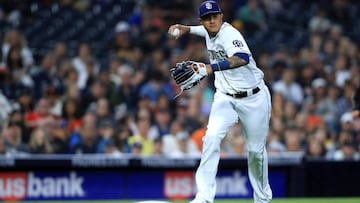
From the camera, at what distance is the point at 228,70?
8719 millimetres

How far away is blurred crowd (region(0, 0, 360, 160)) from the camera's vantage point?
43.1 ft

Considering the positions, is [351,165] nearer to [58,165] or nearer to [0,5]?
[58,165]

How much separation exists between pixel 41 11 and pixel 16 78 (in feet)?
9.54

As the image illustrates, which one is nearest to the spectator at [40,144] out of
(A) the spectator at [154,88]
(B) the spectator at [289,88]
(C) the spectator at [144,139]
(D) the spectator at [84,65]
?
(C) the spectator at [144,139]

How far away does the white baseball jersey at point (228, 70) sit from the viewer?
27.9 ft

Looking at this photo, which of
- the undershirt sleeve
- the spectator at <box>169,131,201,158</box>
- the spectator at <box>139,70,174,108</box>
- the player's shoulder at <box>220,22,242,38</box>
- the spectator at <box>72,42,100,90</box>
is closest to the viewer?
the player's shoulder at <box>220,22,242,38</box>

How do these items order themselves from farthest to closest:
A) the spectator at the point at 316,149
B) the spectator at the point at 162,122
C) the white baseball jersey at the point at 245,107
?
1. the spectator at the point at 162,122
2. the spectator at the point at 316,149
3. the white baseball jersey at the point at 245,107

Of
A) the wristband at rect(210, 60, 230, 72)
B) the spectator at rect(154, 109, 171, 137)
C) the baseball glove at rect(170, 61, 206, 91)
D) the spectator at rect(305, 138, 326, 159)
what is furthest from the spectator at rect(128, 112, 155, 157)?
the wristband at rect(210, 60, 230, 72)

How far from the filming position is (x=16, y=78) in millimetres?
14414

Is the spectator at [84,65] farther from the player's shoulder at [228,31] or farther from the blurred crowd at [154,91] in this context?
the player's shoulder at [228,31]

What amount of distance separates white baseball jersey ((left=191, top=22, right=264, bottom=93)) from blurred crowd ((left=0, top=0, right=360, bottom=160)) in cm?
411

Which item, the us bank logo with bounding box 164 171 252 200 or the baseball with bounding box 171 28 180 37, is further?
the us bank logo with bounding box 164 171 252 200

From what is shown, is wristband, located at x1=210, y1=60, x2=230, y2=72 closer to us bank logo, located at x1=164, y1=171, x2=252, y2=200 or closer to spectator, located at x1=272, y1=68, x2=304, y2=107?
us bank logo, located at x1=164, y1=171, x2=252, y2=200

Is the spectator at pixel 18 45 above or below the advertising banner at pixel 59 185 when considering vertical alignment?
above
